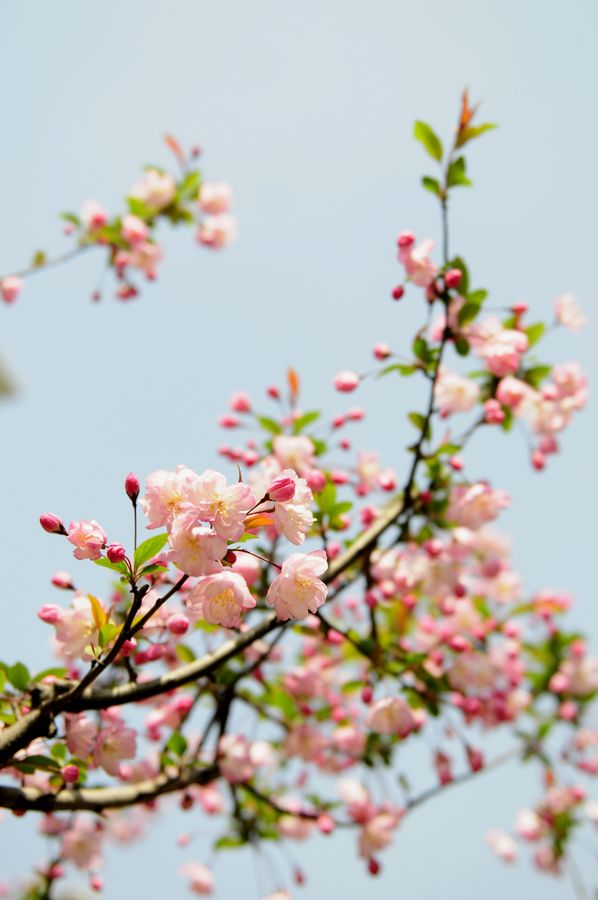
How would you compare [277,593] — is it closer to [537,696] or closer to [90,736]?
[90,736]

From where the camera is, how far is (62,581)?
170cm

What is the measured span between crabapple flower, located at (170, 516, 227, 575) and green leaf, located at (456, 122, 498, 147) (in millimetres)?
1456

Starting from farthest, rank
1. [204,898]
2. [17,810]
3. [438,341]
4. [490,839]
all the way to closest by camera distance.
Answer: [490,839], [204,898], [438,341], [17,810]

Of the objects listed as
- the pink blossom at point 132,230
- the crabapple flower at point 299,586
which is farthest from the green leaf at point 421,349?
the pink blossom at point 132,230

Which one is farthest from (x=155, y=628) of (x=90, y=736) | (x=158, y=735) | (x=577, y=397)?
(x=577, y=397)

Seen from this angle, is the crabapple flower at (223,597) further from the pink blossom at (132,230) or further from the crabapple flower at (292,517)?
the pink blossom at (132,230)

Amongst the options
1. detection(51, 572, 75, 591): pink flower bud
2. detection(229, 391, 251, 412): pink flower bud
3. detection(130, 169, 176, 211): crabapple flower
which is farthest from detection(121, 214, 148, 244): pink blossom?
detection(51, 572, 75, 591): pink flower bud

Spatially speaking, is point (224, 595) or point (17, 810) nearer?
→ point (224, 595)

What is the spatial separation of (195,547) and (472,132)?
1499 millimetres

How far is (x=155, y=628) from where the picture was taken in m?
1.59

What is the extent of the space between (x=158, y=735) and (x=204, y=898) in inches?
60.6

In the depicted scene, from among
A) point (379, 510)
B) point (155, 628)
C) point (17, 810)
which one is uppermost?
point (379, 510)

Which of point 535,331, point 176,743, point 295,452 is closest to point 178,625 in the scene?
point 176,743

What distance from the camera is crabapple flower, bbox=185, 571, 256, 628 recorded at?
4.23 feet
